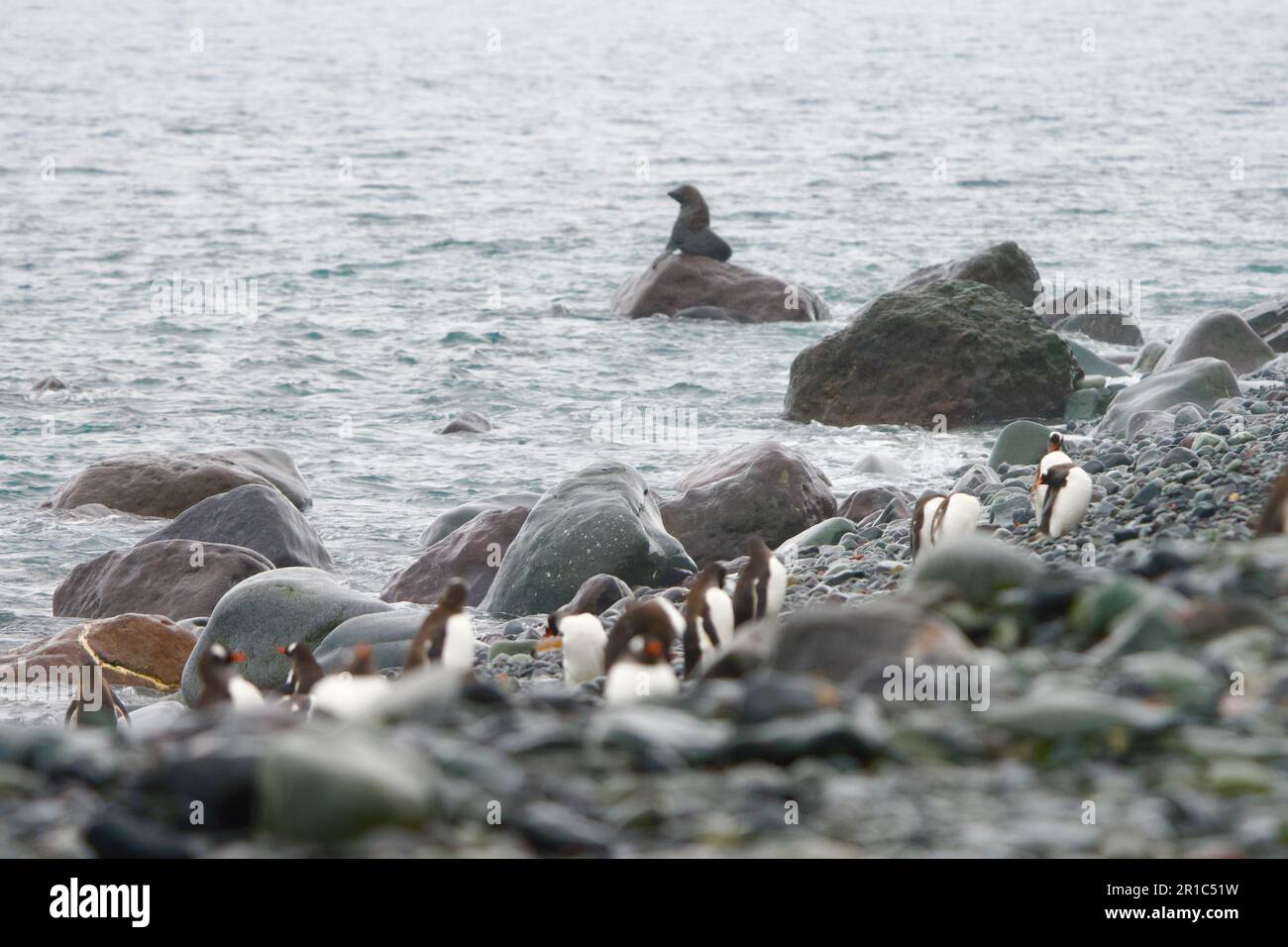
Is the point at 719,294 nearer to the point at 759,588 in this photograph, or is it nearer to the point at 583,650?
the point at 759,588

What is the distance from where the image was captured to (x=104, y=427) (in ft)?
59.5

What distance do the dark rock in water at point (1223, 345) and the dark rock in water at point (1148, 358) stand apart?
32.5 inches

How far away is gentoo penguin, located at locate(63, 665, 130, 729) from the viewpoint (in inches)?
371

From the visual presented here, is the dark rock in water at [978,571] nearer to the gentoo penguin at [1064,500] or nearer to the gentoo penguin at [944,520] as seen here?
the gentoo penguin at [1064,500]

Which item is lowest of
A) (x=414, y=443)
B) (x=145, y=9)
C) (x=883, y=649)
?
(x=414, y=443)

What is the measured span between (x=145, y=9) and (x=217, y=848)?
4344 inches

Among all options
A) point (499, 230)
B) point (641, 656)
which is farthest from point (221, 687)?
point (499, 230)

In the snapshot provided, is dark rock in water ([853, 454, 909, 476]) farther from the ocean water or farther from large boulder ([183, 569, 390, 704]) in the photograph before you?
large boulder ([183, 569, 390, 704])

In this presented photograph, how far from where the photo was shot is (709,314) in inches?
905

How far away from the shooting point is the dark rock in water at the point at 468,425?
720 inches

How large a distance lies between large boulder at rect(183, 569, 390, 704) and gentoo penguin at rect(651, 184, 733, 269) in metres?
12.7

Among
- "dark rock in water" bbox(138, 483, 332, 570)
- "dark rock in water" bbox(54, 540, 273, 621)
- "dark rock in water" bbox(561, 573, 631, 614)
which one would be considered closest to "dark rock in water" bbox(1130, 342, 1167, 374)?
"dark rock in water" bbox(561, 573, 631, 614)

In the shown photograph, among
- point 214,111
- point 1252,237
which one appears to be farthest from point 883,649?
point 214,111
